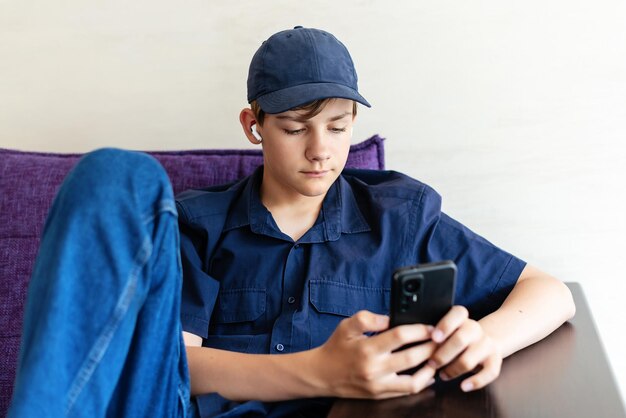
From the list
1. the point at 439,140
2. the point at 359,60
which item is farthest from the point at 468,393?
the point at 359,60

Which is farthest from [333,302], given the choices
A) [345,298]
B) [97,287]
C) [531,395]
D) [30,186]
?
[30,186]

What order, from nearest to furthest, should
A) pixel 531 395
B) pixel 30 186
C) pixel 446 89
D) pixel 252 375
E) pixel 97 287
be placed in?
pixel 97 287 → pixel 531 395 → pixel 252 375 → pixel 30 186 → pixel 446 89

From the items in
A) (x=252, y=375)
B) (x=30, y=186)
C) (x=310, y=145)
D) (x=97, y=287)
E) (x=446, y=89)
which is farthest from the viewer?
(x=446, y=89)

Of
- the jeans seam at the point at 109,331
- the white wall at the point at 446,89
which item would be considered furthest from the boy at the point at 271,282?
the white wall at the point at 446,89

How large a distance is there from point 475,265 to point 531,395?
A: 0.32 metres

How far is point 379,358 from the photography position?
38.9 inches

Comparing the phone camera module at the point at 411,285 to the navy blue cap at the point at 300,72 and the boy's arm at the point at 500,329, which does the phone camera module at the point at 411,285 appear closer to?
the boy's arm at the point at 500,329

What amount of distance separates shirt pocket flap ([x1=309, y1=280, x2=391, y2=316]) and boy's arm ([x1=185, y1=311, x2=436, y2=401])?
189 millimetres

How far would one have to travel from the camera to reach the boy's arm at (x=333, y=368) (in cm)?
98

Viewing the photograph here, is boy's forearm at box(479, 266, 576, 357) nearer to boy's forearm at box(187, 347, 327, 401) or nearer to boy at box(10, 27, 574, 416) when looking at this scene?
boy at box(10, 27, 574, 416)

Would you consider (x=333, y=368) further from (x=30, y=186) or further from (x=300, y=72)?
(x=30, y=186)

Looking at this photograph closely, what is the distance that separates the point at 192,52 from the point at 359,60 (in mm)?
391

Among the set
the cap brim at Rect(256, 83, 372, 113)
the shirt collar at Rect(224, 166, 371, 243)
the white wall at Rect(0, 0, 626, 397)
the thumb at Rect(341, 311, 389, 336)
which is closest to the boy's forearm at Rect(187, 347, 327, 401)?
the thumb at Rect(341, 311, 389, 336)

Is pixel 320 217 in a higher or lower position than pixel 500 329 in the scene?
higher
